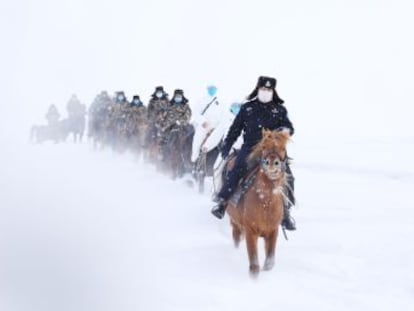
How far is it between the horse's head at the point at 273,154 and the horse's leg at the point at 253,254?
774 millimetres

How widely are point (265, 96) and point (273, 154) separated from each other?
121 centimetres

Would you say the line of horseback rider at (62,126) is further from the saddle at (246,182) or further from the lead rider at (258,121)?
the saddle at (246,182)

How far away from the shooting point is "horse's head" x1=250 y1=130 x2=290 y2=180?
657 cm

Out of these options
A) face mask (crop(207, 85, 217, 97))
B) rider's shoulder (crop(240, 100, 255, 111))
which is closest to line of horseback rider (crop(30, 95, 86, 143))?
face mask (crop(207, 85, 217, 97))

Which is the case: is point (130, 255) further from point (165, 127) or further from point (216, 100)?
point (165, 127)

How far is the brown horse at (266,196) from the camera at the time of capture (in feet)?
21.7

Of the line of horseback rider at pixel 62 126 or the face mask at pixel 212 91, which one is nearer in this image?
the face mask at pixel 212 91

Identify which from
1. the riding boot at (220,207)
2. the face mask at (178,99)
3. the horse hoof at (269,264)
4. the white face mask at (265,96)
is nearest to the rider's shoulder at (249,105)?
the white face mask at (265,96)

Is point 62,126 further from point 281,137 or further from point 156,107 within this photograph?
point 281,137

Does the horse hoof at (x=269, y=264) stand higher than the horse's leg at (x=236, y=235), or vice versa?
the horse's leg at (x=236, y=235)

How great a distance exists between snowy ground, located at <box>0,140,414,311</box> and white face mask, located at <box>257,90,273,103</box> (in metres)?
1.96

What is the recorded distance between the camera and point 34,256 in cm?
823

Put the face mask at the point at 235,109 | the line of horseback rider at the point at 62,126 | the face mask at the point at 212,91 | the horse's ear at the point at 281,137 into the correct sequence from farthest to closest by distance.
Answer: the line of horseback rider at the point at 62,126, the face mask at the point at 212,91, the face mask at the point at 235,109, the horse's ear at the point at 281,137

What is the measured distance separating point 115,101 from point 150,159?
23.7ft
